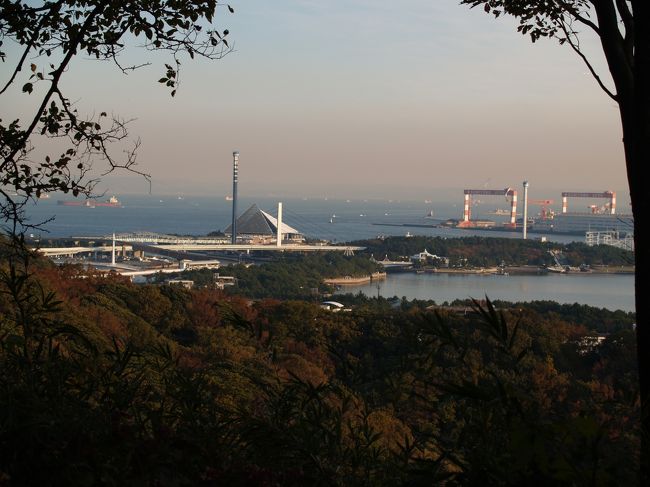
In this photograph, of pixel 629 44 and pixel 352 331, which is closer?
pixel 629 44

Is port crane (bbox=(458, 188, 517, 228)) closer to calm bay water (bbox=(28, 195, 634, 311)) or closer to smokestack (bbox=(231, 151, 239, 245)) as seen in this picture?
calm bay water (bbox=(28, 195, 634, 311))

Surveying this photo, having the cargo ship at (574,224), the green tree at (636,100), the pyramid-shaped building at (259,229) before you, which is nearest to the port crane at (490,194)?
the cargo ship at (574,224)

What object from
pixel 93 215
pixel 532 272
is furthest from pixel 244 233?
pixel 93 215

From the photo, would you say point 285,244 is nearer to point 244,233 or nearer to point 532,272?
point 244,233

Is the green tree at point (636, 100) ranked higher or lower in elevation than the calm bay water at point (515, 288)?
higher

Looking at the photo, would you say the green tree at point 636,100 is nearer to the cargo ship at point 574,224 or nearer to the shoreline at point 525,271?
the shoreline at point 525,271

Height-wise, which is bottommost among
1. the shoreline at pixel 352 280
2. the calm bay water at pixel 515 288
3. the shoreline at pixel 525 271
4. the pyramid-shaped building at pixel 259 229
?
the calm bay water at pixel 515 288
